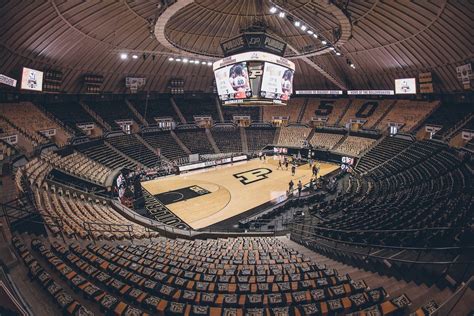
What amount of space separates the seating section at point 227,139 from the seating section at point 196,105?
286 cm

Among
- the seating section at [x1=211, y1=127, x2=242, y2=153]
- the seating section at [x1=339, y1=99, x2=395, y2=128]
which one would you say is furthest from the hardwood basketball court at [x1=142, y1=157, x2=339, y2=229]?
the seating section at [x1=339, y1=99, x2=395, y2=128]

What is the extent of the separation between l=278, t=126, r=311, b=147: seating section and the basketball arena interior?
35 centimetres

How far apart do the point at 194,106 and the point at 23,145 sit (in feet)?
90.0

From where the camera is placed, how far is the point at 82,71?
96.4 ft

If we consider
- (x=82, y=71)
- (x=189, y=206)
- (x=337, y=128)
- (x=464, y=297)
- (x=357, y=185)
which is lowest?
(x=189, y=206)

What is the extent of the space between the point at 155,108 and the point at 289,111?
23.5m

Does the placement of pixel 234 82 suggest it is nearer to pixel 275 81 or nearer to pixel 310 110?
pixel 275 81

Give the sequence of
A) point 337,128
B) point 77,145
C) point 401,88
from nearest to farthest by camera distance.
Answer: point 77,145 → point 401,88 → point 337,128

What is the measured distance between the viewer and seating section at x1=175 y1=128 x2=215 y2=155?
126 feet

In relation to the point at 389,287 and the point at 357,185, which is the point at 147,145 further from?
the point at 389,287

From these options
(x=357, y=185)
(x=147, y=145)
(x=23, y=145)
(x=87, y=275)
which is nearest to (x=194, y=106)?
(x=147, y=145)

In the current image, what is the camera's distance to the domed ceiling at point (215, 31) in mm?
17453

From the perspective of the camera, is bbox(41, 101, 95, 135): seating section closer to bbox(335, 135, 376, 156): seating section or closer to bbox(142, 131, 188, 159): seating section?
bbox(142, 131, 188, 159): seating section

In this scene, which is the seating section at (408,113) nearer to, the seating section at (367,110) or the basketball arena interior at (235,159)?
the basketball arena interior at (235,159)
